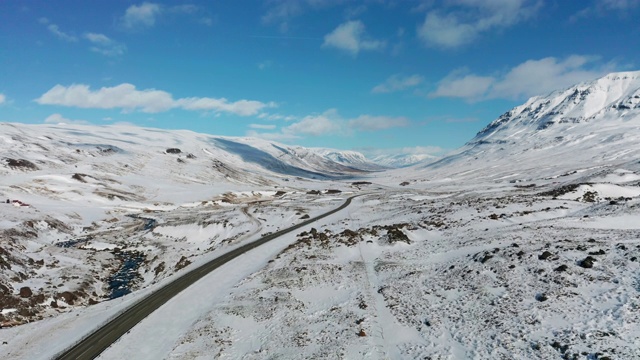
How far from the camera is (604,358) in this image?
14.1 m

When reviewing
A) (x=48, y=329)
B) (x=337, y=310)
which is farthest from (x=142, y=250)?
(x=337, y=310)

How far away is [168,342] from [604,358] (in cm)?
2172

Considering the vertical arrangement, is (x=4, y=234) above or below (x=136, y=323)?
above

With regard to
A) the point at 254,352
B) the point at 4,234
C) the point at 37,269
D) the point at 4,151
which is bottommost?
the point at 254,352

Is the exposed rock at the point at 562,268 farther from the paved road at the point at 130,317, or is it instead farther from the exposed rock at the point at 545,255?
the paved road at the point at 130,317

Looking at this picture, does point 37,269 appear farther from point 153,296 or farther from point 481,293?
point 481,293

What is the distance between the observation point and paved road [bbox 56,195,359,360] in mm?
21781

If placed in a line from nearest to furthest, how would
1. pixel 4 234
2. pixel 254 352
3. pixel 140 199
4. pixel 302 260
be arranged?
pixel 254 352 → pixel 302 260 → pixel 4 234 → pixel 140 199

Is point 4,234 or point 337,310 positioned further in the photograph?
point 4,234

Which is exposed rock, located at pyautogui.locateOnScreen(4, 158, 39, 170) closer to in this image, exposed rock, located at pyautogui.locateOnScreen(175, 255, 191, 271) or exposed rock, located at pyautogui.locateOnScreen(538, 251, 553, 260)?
exposed rock, located at pyautogui.locateOnScreen(175, 255, 191, 271)

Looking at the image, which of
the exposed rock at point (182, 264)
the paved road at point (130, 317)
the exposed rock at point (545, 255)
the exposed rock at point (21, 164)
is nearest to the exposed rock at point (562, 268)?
the exposed rock at point (545, 255)

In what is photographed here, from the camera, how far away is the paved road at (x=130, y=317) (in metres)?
21.8

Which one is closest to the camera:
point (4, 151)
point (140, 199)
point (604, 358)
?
point (604, 358)

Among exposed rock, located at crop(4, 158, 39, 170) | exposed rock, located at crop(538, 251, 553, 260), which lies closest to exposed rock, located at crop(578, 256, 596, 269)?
exposed rock, located at crop(538, 251, 553, 260)
